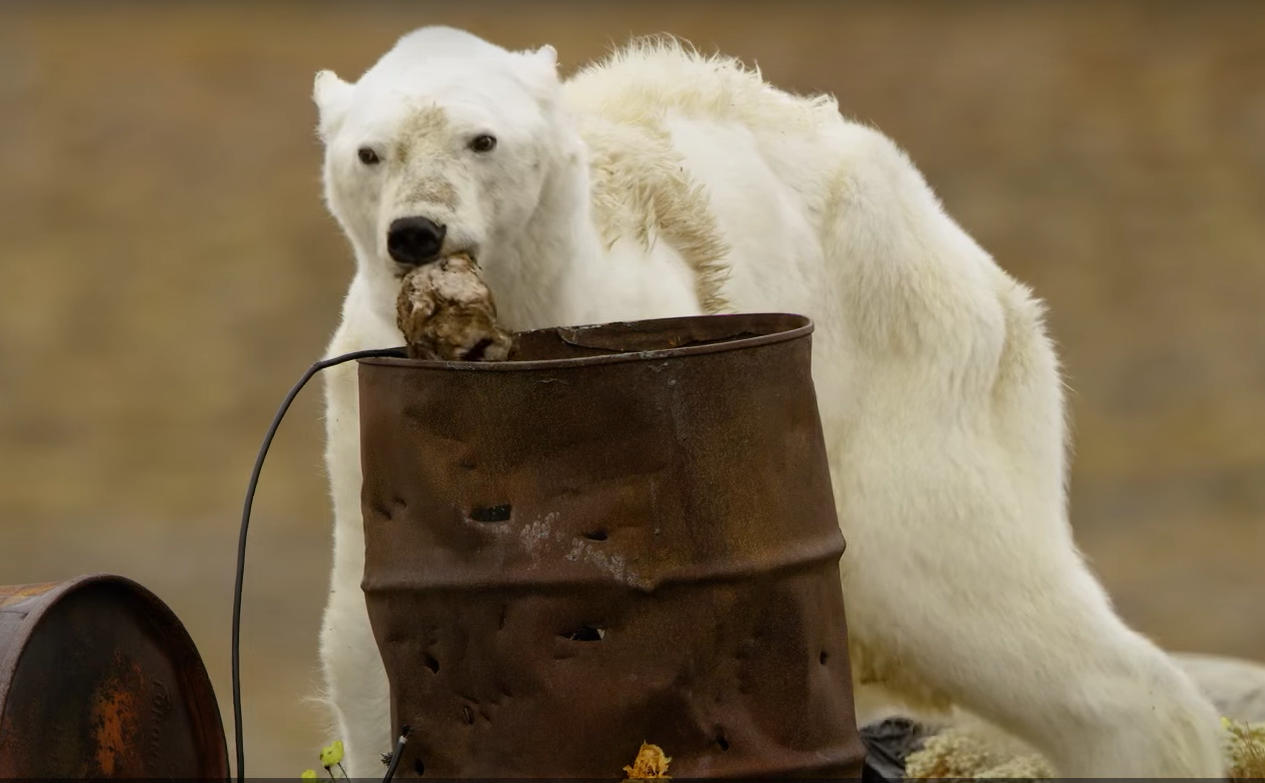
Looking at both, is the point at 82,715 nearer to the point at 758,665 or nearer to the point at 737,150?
the point at 758,665

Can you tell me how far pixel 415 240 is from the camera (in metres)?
2.74

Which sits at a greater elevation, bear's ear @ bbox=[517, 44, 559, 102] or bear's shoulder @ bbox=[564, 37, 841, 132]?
bear's shoulder @ bbox=[564, 37, 841, 132]

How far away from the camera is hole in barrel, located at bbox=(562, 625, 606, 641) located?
2678 millimetres

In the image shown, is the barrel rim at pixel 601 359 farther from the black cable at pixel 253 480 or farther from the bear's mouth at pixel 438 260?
the bear's mouth at pixel 438 260

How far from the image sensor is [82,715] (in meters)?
3.01

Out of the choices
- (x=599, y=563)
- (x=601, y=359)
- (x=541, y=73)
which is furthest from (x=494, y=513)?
(x=541, y=73)

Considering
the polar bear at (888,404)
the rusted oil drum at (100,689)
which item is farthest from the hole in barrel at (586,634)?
the rusted oil drum at (100,689)

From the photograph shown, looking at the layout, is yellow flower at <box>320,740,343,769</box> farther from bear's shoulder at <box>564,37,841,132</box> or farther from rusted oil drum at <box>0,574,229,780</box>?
bear's shoulder at <box>564,37,841,132</box>

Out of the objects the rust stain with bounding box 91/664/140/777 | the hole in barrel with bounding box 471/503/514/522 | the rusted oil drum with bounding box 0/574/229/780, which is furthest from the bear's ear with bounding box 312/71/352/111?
the rust stain with bounding box 91/664/140/777

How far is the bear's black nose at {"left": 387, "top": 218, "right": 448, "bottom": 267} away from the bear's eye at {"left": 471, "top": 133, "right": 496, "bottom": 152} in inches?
6.9

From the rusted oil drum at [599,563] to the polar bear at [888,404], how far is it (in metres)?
0.60

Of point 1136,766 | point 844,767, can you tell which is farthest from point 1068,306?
point 844,767

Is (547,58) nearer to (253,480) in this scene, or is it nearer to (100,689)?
(253,480)

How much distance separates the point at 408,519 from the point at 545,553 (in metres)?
0.26
